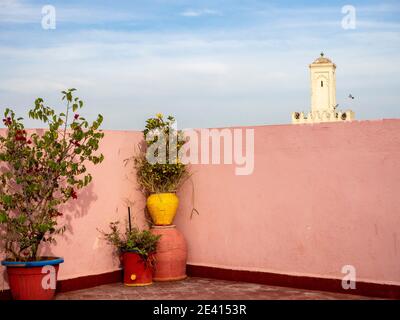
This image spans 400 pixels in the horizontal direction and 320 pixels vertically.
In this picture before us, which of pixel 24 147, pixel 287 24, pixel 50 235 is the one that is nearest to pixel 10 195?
pixel 24 147

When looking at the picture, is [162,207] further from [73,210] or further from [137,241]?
[73,210]

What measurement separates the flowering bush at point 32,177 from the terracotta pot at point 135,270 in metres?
1.10

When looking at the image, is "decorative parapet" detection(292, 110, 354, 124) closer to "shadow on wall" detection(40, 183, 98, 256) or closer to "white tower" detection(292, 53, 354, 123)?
"white tower" detection(292, 53, 354, 123)

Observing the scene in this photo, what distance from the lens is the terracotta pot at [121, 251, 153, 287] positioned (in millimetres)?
8008

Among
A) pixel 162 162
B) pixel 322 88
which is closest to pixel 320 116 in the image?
pixel 322 88

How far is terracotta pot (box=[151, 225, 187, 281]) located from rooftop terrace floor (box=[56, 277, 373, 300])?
0.14 meters

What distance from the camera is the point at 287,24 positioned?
1005 cm

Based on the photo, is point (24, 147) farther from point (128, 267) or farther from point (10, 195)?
point (128, 267)

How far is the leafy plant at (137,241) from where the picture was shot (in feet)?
26.3

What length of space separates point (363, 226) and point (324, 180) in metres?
0.65

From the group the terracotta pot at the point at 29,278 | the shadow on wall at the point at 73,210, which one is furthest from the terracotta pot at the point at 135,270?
the terracotta pot at the point at 29,278

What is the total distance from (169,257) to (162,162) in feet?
3.64

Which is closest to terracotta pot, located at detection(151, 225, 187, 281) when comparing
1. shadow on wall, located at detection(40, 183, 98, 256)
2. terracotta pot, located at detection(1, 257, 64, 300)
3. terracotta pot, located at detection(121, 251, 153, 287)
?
terracotta pot, located at detection(121, 251, 153, 287)
